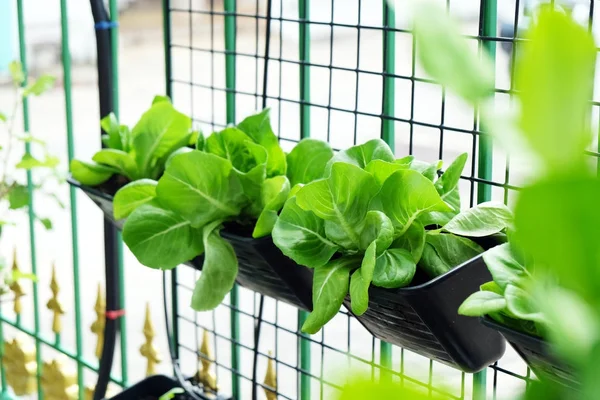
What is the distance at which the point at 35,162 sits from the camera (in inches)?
59.2

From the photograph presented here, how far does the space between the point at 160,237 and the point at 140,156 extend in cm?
16

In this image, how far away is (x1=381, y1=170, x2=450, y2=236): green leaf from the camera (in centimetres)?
61

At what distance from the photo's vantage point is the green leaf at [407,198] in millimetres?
611

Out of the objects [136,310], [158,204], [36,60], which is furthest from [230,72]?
[36,60]

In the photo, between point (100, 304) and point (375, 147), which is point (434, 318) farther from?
point (100, 304)

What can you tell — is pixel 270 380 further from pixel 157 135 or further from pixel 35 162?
pixel 35 162

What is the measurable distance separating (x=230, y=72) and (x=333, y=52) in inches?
10.3

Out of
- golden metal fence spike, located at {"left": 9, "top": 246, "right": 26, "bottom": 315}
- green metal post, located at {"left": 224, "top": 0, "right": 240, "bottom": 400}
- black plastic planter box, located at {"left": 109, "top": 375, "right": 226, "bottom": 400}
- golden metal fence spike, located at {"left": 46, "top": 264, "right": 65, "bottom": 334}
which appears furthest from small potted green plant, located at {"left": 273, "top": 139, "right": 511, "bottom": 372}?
golden metal fence spike, located at {"left": 9, "top": 246, "right": 26, "bottom": 315}

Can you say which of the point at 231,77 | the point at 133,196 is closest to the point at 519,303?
the point at 133,196

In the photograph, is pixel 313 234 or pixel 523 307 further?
pixel 313 234

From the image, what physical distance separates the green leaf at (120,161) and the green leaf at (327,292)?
0.37 m

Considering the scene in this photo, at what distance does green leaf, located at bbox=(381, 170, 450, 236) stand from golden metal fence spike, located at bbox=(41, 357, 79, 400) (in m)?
1.27

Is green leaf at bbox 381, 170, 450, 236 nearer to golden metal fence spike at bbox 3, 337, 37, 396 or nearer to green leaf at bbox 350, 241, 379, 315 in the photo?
green leaf at bbox 350, 241, 379, 315

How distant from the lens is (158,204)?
0.83m
